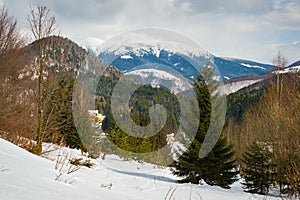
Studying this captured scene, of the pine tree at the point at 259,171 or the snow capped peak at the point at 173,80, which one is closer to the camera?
the pine tree at the point at 259,171

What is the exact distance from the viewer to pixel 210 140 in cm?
1441

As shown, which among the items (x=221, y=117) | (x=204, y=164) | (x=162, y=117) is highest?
(x=162, y=117)

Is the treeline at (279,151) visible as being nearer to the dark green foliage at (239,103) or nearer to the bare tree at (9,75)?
the bare tree at (9,75)

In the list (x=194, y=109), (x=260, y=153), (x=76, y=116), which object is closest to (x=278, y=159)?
(x=260, y=153)

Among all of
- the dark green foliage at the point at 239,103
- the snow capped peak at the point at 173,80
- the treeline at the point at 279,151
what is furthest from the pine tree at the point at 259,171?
the dark green foliage at the point at 239,103

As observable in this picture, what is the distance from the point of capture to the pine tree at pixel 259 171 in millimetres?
15773

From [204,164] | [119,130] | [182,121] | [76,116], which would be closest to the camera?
[204,164]

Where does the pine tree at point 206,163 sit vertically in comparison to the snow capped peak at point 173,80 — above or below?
below

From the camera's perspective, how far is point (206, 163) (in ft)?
46.9

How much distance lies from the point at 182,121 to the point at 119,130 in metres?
16.4

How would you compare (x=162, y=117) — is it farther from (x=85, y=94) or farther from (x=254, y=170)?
(x=254, y=170)

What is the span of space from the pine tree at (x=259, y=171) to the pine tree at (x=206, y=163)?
1970 millimetres

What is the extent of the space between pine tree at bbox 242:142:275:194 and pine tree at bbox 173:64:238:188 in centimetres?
197

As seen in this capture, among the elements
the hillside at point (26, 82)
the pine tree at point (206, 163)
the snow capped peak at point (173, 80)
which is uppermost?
the snow capped peak at point (173, 80)
